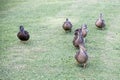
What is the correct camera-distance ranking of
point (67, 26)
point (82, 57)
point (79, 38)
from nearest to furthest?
1. point (82, 57)
2. point (79, 38)
3. point (67, 26)

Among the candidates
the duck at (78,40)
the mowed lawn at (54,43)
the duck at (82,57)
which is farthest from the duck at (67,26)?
the duck at (82,57)

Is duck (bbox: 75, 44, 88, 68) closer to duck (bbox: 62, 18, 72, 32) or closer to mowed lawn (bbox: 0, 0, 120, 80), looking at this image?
mowed lawn (bbox: 0, 0, 120, 80)

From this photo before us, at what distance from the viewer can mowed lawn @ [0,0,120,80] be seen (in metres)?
6.45

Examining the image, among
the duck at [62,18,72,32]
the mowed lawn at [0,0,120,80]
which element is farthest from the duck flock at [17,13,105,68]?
the mowed lawn at [0,0,120,80]

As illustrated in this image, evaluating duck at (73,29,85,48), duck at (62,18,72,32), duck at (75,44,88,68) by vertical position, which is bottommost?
duck at (75,44,88,68)

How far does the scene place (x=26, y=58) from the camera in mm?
7246

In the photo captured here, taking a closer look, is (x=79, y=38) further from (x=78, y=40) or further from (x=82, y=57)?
(x=82, y=57)

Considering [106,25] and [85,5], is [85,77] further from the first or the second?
[85,5]

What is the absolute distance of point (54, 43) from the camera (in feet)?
27.0

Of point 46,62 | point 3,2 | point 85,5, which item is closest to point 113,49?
point 46,62

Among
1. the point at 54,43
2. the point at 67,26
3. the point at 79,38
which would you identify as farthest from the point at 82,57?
the point at 67,26

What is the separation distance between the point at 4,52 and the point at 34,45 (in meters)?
Answer: 0.95

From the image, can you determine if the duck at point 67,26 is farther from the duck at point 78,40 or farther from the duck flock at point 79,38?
the duck at point 78,40

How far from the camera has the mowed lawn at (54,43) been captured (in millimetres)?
6445
